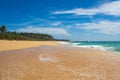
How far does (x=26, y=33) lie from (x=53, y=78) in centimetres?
14168

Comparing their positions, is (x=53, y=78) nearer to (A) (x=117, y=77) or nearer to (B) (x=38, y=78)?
(B) (x=38, y=78)

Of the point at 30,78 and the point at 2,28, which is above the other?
the point at 2,28

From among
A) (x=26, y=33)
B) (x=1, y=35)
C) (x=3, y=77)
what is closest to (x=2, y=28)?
(x=1, y=35)

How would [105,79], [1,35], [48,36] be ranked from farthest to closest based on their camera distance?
[48,36]
[1,35]
[105,79]

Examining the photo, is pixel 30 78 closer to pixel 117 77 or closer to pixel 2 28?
pixel 117 77

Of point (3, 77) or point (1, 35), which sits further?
point (1, 35)

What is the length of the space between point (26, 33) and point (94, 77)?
14179cm

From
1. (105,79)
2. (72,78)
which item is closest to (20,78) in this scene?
(72,78)

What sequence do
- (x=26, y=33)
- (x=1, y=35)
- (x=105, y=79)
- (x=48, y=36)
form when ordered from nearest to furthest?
(x=105, y=79), (x=1, y=35), (x=26, y=33), (x=48, y=36)

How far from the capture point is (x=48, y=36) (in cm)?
16850

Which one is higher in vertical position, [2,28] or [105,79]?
[2,28]

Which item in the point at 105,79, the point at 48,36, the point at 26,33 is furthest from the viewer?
the point at 48,36

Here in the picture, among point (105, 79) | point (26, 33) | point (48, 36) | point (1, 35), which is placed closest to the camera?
point (105, 79)

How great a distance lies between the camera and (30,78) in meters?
8.06
